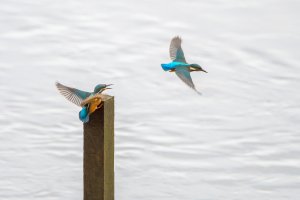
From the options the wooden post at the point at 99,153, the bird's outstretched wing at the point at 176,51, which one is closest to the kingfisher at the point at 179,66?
the bird's outstretched wing at the point at 176,51

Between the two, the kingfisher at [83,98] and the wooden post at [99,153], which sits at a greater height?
the kingfisher at [83,98]

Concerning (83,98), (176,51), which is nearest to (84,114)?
(83,98)

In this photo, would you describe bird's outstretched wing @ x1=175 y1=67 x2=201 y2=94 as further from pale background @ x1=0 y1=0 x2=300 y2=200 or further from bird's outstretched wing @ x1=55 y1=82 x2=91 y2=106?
pale background @ x1=0 y1=0 x2=300 y2=200

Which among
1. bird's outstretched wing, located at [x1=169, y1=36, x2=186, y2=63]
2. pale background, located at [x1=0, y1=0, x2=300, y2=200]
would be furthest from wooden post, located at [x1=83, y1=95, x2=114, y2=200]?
pale background, located at [x1=0, y1=0, x2=300, y2=200]

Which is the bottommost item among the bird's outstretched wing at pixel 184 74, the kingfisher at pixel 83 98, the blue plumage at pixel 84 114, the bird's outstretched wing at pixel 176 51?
the blue plumage at pixel 84 114

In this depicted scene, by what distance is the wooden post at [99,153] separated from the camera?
18.0ft

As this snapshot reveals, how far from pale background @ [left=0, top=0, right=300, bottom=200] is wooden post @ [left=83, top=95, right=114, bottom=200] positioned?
1.18 metres

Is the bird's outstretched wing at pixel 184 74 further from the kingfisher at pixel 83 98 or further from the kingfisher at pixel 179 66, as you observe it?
the kingfisher at pixel 83 98

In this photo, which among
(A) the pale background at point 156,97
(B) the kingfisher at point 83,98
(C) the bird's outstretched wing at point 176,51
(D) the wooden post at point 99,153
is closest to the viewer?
(B) the kingfisher at point 83,98

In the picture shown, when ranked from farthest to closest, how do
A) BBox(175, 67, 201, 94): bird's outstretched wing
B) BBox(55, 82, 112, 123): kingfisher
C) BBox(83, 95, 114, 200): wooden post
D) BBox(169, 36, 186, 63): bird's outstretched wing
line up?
BBox(169, 36, 186, 63): bird's outstretched wing < BBox(175, 67, 201, 94): bird's outstretched wing < BBox(83, 95, 114, 200): wooden post < BBox(55, 82, 112, 123): kingfisher

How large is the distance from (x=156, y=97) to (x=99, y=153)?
2.78 meters

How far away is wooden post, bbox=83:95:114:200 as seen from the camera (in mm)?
5473

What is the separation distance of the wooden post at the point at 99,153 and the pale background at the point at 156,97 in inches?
46.6

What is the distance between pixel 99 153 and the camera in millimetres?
5547
